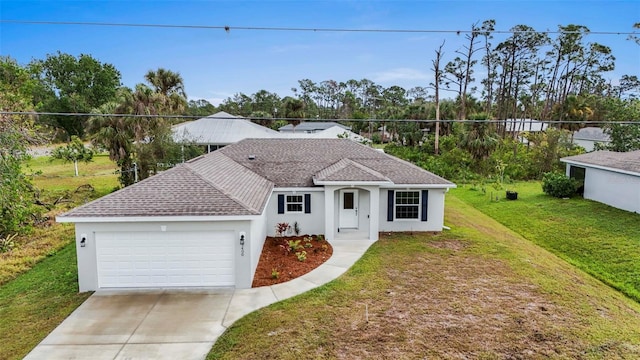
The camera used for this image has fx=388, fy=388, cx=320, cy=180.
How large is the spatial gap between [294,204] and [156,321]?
25.4 feet

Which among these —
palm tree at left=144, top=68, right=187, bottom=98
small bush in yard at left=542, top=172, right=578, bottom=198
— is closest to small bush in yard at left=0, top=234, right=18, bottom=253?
palm tree at left=144, top=68, right=187, bottom=98

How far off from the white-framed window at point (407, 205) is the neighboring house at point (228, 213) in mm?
42

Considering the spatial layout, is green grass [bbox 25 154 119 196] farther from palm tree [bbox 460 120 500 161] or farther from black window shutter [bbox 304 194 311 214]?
palm tree [bbox 460 120 500 161]

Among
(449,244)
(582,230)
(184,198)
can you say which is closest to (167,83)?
(184,198)

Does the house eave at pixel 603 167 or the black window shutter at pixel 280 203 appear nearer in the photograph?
the black window shutter at pixel 280 203

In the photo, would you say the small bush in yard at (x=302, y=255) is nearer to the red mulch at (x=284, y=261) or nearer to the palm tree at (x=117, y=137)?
the red mulch at (x=284, y=261)

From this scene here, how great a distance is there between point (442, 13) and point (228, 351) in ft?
46.0

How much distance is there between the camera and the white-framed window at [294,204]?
51.6ft

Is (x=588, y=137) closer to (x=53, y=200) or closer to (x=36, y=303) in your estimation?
(x=53, y=200)

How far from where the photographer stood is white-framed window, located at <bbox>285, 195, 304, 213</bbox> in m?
15.7

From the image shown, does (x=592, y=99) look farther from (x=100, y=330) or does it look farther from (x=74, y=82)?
(x=74, y=82)

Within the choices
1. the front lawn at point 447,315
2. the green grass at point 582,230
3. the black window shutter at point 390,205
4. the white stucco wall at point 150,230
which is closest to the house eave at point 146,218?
the white stucco wall at point 150,230

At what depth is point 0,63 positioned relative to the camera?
75.7 feet

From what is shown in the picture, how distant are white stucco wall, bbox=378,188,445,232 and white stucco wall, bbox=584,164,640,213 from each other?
33.6 ft
